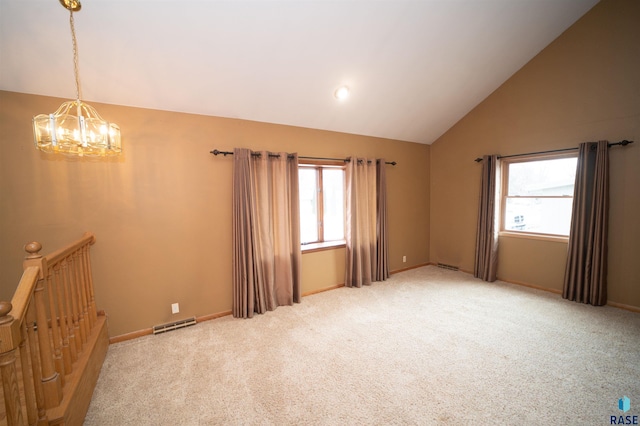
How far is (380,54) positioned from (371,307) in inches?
121

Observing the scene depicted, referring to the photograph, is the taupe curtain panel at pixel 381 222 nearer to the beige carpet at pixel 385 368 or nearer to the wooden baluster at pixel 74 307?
the beige carpet at pixel 385 368

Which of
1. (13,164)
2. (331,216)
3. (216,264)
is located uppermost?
(13,164)

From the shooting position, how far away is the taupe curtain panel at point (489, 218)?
4.18 m

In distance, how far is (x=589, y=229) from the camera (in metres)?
3.32

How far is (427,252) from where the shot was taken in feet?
17.6

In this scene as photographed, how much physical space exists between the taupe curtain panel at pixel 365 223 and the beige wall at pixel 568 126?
1581 mm

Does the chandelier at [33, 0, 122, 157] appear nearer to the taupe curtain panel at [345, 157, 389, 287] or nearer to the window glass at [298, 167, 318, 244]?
the window glass at [298, 167, 318, 244]

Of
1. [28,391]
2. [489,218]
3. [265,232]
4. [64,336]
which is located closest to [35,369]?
[28,391]

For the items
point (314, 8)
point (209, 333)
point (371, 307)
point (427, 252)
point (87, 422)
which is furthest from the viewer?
point (427, 252)

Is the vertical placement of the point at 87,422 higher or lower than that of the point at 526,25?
lower

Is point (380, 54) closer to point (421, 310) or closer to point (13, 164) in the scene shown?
point (421, 310)

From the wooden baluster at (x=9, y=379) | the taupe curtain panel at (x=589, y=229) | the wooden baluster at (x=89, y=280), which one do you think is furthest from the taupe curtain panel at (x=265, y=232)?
the taupe curtain panel at (x=589, y=229)

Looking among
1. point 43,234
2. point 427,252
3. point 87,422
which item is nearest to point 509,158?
point 427,252

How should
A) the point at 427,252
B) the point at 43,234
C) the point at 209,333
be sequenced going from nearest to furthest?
the point at 43,234
the point at 209,333
the point at 427,252
